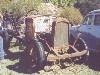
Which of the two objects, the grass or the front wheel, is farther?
the front wheel

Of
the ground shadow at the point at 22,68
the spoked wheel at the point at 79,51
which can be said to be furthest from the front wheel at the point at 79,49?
the ground shadow at the point at 22,68

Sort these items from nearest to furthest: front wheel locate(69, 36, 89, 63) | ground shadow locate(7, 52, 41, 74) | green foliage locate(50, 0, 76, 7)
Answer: ground shadow locate(7, 52, 41, 74), front wheel locate(69, 36, 89, 63), green foliage locate(50, 0, 76, 7)

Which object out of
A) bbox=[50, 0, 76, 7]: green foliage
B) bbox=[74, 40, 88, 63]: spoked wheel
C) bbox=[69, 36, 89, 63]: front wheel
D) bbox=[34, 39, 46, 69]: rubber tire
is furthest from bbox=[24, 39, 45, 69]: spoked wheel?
bbox=[50, 0, 76, 7]: green foliage

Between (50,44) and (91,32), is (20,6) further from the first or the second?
(50,44)

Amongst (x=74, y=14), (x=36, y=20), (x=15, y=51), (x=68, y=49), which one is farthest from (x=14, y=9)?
(x=68, y=49)

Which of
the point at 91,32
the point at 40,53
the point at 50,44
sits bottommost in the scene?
the point at 40,53

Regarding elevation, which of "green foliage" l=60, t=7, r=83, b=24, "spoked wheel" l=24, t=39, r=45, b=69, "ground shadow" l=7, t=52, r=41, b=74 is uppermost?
"green foliage" l=60, t=7, r=83, b=24

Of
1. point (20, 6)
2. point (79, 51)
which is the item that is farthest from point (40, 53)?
point (20, 6)

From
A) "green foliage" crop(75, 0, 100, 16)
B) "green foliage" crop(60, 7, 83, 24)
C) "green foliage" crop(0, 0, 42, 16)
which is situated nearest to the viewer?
"green foliage" crop(0, 0, 42, 16)

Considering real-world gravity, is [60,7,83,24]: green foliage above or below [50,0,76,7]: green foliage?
below

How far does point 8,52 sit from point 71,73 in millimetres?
4296

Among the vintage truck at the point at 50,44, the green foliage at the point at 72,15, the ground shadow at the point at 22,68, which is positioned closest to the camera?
the vintage truck at the point at 50,44

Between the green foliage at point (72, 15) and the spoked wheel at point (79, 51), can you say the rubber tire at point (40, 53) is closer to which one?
the spoked wheel at point (79, 51)

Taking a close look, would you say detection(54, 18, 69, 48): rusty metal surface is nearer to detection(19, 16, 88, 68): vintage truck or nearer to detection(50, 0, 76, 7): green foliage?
detection(19, 16, 88, 68): vintage truck
